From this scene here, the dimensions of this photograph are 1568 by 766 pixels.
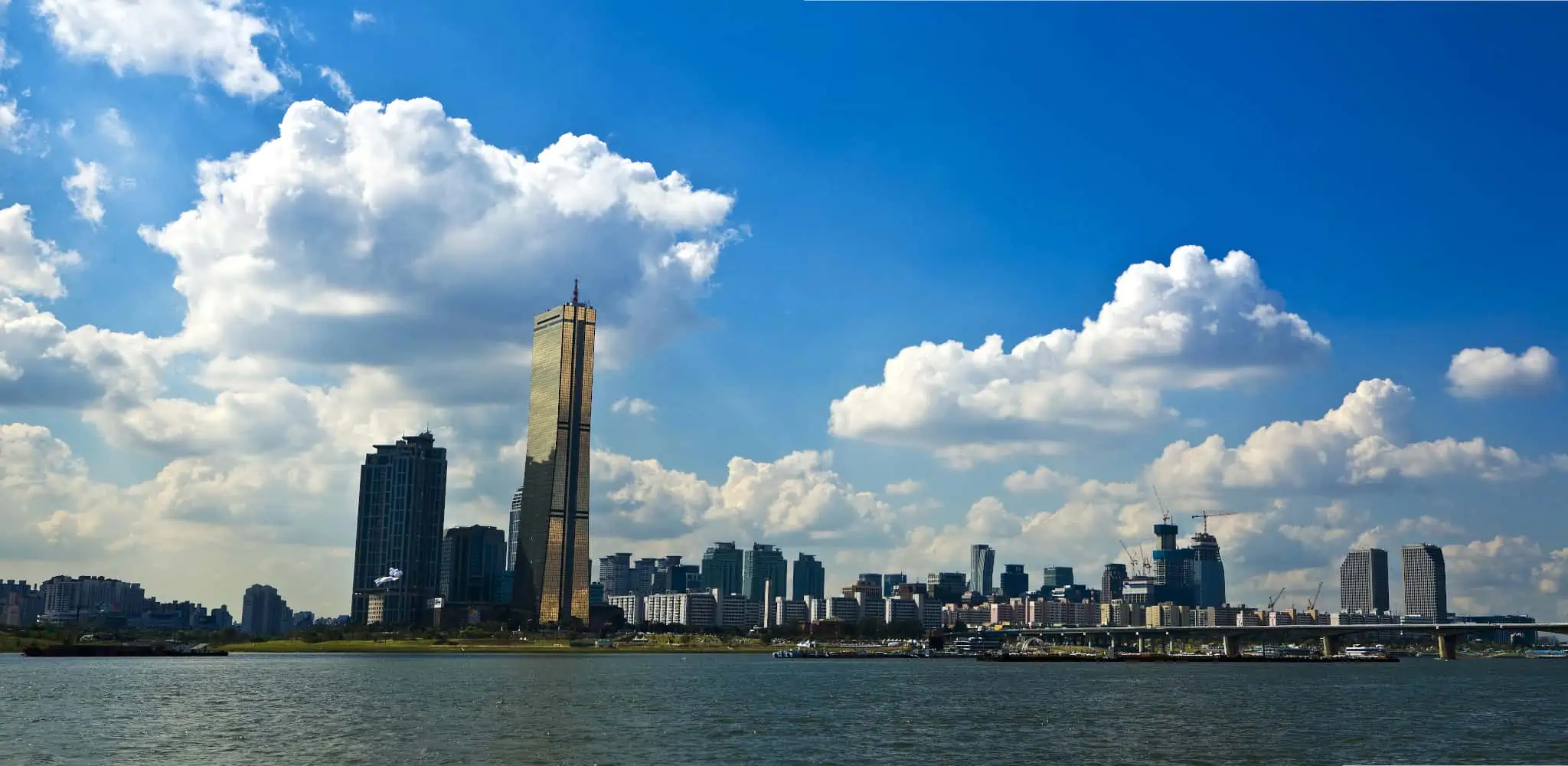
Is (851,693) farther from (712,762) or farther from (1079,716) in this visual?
(712,762)

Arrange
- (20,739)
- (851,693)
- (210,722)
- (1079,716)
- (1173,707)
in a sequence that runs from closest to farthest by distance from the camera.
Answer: (20,739) < (210,722) < (1079,716) < (1173,707) < (851,693)

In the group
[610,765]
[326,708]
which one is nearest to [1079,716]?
[610,765]

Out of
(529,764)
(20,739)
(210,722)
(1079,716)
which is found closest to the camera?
(529,764)

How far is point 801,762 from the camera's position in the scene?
99.1 meters

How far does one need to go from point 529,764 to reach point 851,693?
330 feet

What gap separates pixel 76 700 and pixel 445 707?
48.4 metres

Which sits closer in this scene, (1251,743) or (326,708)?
(1251,743)

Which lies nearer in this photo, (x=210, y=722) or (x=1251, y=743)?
(x=1251, y=743)

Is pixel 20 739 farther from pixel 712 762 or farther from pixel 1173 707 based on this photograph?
pixel 1173 707

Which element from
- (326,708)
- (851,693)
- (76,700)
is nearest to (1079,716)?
(851,693)

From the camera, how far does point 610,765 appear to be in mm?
95375

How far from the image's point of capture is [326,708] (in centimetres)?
14825

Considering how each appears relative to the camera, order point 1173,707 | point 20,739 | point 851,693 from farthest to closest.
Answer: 1. point 851,693
2. point 1173,707
3. point 20,739

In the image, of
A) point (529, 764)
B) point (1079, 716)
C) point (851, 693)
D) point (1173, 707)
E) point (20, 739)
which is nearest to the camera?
point (529, 764)
